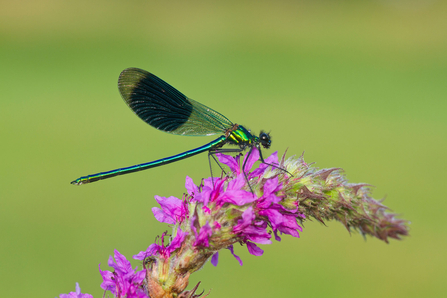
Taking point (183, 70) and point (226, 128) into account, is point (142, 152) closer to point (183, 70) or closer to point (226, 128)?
point (183, 70)

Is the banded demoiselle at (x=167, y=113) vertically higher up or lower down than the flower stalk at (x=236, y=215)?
higher up

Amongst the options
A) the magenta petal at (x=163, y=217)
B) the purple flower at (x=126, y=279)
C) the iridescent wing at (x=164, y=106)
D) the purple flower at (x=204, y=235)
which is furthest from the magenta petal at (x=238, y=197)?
the iridescent wing at (x=164, y=106)

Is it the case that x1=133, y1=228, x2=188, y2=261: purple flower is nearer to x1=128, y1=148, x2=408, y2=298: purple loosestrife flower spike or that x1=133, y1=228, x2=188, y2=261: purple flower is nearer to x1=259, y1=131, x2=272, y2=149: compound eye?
x1=128, y1=148, x2=408, y2=298: purple loosestrife flower spike

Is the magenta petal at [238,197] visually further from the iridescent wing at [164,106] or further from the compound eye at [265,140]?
the iridescent wing at [164,106]

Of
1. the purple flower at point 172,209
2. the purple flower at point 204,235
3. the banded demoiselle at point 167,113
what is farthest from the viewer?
the banded demoiselle at point 167,113

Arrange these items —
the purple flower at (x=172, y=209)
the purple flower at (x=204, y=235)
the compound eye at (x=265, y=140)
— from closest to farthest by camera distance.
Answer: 1. the purple flower at (x=204, y=235)
2. the purple flower at (x=172, y=209)
3. the compound eye at (x=265, y=140)

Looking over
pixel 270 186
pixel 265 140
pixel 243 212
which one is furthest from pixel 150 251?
pixel 265 140
